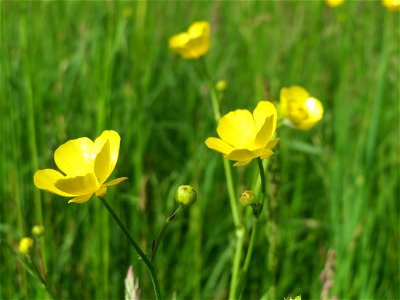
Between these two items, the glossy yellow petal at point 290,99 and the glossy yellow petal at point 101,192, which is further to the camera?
the glossy yellow petal at point 290,99

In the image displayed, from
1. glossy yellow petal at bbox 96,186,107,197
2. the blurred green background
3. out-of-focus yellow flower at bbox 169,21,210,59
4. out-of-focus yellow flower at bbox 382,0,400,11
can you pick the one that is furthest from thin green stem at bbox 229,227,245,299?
out-of-focus yellow flower at bbox 382,0,400,11

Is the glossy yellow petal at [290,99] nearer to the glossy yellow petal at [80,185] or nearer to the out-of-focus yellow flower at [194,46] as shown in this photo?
the out-of-focus yellow flower at [194,46]

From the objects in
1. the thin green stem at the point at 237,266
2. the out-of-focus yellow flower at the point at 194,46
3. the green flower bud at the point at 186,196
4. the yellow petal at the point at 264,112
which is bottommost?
the thin green stem at the point at 237,266

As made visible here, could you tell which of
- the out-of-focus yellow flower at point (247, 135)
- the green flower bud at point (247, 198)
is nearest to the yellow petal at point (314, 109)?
the out-of-focus yellow flower at point (247, 135)

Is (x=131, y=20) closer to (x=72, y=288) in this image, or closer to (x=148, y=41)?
(x=148, y=41)

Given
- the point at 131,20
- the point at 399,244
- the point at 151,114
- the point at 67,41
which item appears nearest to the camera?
the point at 399,244

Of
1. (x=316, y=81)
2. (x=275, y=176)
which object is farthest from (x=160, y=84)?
(x=275, y=176)

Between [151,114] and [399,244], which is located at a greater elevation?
[151,114]

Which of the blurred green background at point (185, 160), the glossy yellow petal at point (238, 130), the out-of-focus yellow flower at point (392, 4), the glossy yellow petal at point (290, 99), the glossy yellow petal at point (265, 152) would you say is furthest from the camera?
the out-of-focus yellow flower at point (392, 4)
